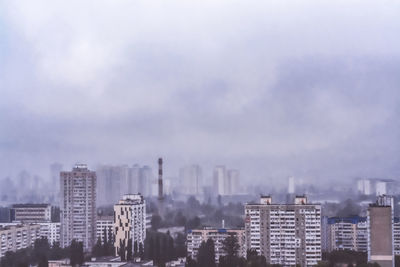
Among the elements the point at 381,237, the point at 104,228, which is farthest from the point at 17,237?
the point at 381,237

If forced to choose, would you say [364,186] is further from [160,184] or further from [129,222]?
[160,184]

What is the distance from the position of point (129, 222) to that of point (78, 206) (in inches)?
39.9

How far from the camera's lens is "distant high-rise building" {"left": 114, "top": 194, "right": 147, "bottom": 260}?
970cm

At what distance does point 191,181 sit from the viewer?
11.4 meters

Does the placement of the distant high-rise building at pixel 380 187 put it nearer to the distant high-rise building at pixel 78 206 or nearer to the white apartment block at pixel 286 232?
the white apartment block at pixel 286 232

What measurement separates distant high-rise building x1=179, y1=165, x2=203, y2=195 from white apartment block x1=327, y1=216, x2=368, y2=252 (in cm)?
271

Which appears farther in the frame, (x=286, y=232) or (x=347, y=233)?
(x=347, y=233)

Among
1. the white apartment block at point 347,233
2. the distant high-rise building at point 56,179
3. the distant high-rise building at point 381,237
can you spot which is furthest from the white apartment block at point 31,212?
the distant high-rise building at point 381,237

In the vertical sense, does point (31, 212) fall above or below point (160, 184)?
below

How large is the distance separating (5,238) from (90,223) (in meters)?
1.71

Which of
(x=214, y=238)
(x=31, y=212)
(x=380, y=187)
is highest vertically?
(x=380, y=187)

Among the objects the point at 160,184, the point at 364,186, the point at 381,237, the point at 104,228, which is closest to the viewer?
the point at 381,237

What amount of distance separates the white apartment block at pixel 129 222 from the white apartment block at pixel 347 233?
8.67 feet

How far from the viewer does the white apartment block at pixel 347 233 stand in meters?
8.91
